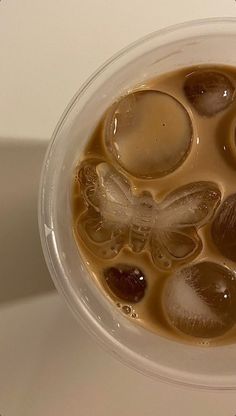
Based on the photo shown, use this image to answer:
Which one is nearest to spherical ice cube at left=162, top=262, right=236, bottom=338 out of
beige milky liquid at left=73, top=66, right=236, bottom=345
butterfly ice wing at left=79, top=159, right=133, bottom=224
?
beige milky liquid at left=73, top=66, right=236, bottom=345

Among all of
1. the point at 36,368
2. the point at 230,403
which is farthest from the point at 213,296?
the point at 36,368

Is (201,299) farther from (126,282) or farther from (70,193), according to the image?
(70,193)

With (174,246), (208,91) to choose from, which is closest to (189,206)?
(174,246)

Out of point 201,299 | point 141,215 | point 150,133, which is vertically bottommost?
point 201,299

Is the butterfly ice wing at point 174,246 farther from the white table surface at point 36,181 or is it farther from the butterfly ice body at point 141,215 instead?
the white table surface at point 36,181

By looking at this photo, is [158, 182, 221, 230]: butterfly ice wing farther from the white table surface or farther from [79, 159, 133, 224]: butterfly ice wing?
the white table surface

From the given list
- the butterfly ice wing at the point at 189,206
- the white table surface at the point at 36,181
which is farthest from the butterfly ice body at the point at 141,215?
the white table surface at the point at 36,181

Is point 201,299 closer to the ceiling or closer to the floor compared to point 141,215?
closer to the floor
